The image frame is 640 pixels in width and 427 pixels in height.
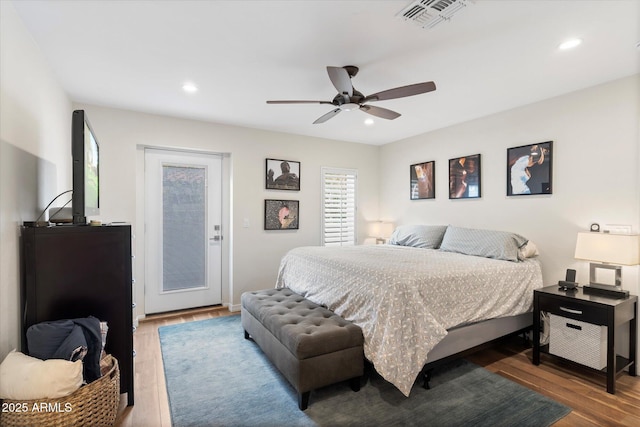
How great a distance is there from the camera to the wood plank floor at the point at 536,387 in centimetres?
203

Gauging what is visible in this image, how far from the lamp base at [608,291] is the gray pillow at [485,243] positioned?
57 cm

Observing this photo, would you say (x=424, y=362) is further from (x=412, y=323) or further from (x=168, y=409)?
(x=168, y=409)

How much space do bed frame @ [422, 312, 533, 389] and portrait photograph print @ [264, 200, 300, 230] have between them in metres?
2.77

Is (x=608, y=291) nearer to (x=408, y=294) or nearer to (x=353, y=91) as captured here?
→ (x=408, y=294)

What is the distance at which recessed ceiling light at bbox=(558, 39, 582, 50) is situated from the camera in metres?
2.16

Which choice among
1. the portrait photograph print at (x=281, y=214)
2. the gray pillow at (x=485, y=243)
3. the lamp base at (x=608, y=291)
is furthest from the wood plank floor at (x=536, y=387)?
the portrait photograph print at (x=281, y=214)

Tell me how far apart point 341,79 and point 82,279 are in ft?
6.91

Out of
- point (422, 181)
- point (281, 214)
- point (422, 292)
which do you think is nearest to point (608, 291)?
point (422, 292)

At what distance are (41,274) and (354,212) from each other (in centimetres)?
416

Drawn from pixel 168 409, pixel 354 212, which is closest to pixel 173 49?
pixel 168 409

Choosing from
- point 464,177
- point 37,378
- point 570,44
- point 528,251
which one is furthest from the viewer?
point 464,177

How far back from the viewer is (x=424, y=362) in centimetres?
218

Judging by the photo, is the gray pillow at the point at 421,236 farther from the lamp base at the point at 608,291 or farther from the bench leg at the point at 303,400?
the bench leg at the point at 303,400

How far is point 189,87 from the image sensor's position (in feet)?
9.77
